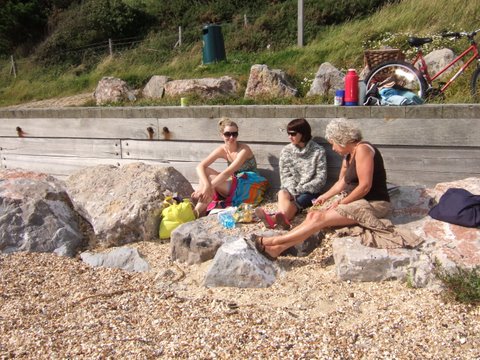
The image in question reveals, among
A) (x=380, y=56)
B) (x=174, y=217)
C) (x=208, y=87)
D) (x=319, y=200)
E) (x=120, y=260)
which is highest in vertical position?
(x=380, y=56)

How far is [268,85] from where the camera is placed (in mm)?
8172

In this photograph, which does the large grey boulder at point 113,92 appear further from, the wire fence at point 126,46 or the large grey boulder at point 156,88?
the wire fence at point 126,46

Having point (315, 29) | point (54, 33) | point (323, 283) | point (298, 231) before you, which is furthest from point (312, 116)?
point (54, 33)

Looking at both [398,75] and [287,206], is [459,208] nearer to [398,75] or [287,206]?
[287,206]

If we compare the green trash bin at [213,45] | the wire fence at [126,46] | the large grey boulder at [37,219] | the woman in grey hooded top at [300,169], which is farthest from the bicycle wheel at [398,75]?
the wire fence at [126,46]

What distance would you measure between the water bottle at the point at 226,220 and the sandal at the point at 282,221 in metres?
0.41

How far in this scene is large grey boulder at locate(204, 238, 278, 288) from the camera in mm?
3875

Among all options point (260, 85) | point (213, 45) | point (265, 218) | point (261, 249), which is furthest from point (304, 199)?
point (213, 45)

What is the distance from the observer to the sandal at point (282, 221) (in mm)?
4598

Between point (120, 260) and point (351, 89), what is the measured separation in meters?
2.73

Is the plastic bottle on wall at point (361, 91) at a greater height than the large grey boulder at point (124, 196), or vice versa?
the plastic bottle on wall at point (361, 91)

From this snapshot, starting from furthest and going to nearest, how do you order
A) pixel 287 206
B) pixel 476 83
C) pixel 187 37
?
pixel 187 37
pixel 476 83
pixel 287 206

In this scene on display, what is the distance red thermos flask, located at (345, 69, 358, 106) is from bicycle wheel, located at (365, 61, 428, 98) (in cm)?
64

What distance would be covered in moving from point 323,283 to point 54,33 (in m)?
20.3
